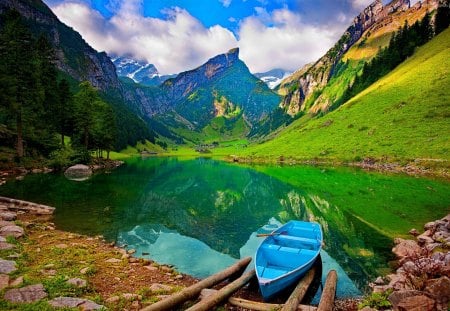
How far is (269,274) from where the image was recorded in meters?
16.5

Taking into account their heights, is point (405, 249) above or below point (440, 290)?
below

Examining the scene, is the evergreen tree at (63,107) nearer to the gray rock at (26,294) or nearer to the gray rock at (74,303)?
the gray rock at (26,294)

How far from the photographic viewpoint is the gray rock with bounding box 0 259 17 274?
14.1m

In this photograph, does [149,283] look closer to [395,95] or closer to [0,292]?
[0,292]

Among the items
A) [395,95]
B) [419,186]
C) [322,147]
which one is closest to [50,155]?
[419,186]

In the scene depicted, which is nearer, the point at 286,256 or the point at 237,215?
the point at 286,256

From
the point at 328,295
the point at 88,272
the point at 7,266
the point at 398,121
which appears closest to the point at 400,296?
the point at 328,295

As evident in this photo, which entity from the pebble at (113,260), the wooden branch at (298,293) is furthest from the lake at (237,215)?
the pebble at (113,260)

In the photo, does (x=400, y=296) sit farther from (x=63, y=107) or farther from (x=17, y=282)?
(x=63, y=107)

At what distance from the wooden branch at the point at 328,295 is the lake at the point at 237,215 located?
3.77ft

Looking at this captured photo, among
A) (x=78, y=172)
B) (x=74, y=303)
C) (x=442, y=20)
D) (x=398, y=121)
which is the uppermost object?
(x=442, y=20)

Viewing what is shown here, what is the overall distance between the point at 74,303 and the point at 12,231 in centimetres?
1288

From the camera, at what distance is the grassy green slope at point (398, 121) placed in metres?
80.6

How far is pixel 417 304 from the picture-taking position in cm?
1068
